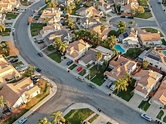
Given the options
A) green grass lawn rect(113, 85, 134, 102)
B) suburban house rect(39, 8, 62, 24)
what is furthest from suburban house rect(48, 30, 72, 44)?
green grass lawn rect(113, 85, 134, 102)

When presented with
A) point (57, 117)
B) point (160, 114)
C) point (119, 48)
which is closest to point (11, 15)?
point (119, 48)

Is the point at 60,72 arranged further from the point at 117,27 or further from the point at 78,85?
the point at 117,27

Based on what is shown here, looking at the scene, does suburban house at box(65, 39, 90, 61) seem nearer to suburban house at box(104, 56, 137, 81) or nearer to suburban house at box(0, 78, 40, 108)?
suburban house at box(104, 56, 137, 81)

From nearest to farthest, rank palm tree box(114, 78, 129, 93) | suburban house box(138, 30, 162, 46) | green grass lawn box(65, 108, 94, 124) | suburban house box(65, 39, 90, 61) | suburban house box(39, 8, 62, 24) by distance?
green grass lawn box(65, 108, 94, 124) → palm tree box(114, 78, 129, 93) → suburban house box(65, 39, 90, 61) → suburban house box(138, 30, 162, 46) → suburban house box(39, 8, 62, 24)

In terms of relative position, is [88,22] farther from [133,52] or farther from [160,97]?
[160,97]

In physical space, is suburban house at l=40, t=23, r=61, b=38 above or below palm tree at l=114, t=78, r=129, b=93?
above

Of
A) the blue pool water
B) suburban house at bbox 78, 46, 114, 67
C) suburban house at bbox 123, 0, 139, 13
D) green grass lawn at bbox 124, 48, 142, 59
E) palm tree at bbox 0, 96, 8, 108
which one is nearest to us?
palm tree at bbox 0, 96, 8, 108
